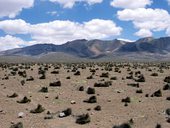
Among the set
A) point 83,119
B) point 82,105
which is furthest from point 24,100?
point 83,119

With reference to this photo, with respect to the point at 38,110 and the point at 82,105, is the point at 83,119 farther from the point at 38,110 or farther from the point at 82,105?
the point at 82,105

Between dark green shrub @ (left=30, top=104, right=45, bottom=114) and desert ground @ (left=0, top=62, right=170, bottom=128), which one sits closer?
desert ground @ (left=0, top=62, right=170, bottom=128)

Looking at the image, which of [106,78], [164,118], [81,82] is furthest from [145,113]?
[106,78]

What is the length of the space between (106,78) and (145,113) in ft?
80.5

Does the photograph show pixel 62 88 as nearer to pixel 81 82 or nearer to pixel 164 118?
pixel 81 82

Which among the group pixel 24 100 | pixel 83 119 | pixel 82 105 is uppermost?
pixel 24 100

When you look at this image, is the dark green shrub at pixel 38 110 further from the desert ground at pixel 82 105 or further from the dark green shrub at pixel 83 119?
the dark green shrub at pixel 83 119

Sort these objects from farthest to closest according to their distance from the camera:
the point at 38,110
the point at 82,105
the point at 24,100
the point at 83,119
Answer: the point at 24,100 < the point at 82,105 < the point at 38,110 < the point at 83,119

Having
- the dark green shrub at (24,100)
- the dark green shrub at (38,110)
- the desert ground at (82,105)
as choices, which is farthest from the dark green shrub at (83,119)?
the dark green shrub at (24,100)

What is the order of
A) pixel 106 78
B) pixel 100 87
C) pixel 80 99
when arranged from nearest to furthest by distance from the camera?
pixel 80 99, pixel 100 87, pixel 106 78

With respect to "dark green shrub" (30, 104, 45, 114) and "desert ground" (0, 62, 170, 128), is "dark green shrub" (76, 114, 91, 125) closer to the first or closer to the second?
"desert ground" (0, 62, 170, 128)

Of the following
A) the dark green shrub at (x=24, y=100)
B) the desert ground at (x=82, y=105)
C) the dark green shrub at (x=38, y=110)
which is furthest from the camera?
the dark green shrub at (x=24, y=100)

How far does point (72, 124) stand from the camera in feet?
97.0

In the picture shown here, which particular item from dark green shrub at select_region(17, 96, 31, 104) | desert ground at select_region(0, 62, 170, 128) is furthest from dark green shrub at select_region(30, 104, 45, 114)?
dark green shrub at select_region(17, 96, 31, 104)
